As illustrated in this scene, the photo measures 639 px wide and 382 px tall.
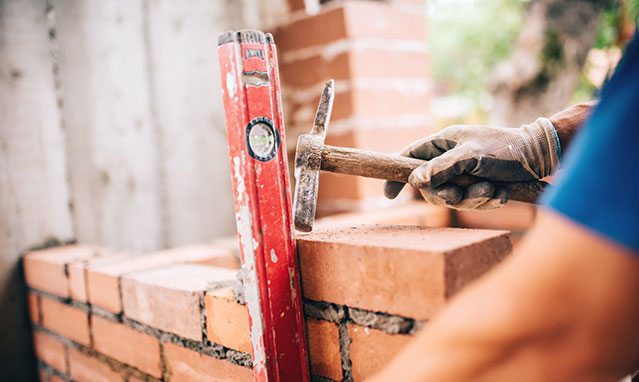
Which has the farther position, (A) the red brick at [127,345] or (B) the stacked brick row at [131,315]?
(A) the red brick at [127,345]

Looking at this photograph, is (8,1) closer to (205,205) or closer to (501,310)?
(205,205)

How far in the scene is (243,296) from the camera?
41.9 inches

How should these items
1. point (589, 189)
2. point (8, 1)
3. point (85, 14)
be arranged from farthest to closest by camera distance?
→ point (85, 14), point (8, 1), point (589, 189)

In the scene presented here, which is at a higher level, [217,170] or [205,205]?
[217,170]

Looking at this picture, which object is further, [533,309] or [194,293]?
[194,293]

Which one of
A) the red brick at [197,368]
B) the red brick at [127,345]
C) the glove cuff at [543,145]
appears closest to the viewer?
the red brick at [197,368]

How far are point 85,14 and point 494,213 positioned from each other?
2.02 meters

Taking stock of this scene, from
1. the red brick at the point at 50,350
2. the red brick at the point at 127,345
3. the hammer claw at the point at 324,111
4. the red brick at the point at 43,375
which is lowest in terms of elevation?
the red brick at the point at 43,375

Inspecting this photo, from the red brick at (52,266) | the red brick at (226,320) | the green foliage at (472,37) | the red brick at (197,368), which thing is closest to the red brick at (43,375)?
the red brick at (52,266)

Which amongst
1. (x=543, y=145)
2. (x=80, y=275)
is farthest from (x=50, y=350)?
(x=543, y=145)

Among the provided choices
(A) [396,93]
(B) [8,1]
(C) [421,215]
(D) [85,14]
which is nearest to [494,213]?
(C) [421,215]

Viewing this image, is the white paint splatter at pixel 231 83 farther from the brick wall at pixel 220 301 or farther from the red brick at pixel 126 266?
the red brick at pixel 126 266

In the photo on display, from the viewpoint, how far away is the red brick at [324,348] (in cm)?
100

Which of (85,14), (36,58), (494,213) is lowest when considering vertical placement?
(494,213)
